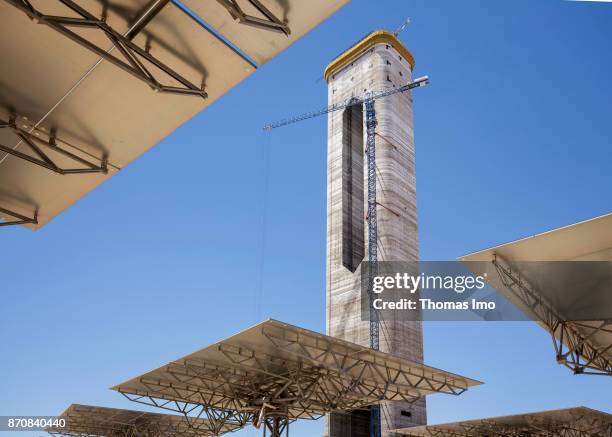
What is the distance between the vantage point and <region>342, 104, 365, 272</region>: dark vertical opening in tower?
177 feet

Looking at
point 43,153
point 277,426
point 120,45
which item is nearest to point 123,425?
point 277,426

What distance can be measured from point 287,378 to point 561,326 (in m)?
12.5

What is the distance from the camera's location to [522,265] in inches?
525

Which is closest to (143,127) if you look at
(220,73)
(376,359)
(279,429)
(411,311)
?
(220,73)

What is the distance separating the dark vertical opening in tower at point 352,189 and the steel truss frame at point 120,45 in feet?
156

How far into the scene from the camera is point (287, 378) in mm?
24141

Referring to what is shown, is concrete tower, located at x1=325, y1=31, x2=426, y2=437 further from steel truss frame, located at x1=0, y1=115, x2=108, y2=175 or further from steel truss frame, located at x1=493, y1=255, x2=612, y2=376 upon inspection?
steel truss frame, located at x1=0, y1=115, x2=108, y2=175

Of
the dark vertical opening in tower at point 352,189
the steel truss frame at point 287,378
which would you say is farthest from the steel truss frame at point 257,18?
the dark vertical opening in tower at point 352,189

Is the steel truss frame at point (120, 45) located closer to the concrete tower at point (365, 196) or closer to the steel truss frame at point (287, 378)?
the steel truss frame at point (287, 378)

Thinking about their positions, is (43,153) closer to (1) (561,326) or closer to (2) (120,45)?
(2) (120,45)

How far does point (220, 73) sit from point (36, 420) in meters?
38.5

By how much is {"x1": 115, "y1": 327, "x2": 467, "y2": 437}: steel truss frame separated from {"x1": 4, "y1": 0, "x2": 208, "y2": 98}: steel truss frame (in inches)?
597

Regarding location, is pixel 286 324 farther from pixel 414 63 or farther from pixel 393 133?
pixel 414 63

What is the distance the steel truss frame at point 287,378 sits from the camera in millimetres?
22172
